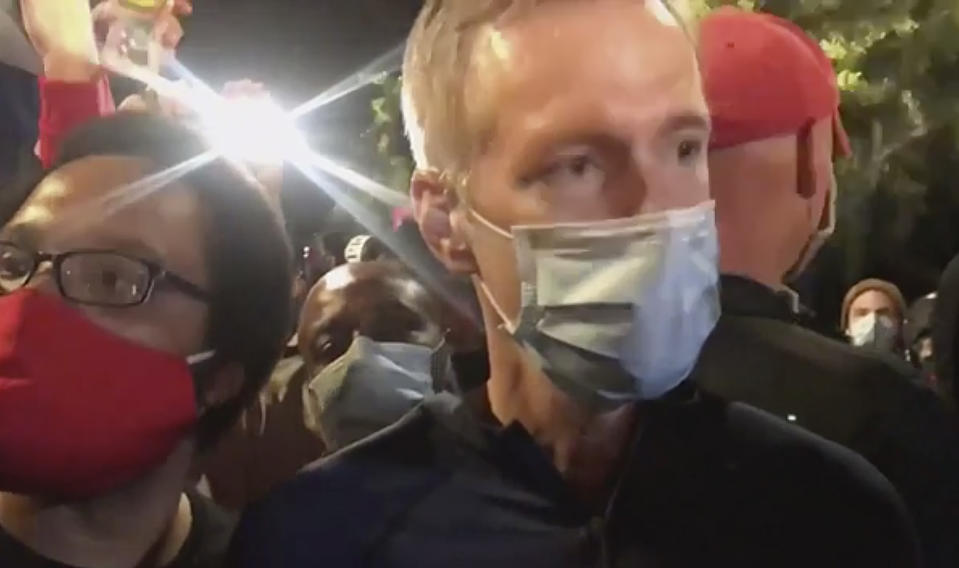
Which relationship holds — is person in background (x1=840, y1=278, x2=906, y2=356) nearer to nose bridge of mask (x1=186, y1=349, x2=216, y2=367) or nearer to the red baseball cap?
the red baseball cap

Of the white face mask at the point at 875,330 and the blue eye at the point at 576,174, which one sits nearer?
the blue eye at the point at 576,174

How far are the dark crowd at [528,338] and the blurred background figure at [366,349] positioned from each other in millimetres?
183

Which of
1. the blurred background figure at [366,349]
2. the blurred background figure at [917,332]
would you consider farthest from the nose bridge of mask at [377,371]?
the blurred background figure at [917,332]

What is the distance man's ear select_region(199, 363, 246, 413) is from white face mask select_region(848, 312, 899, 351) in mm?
2739

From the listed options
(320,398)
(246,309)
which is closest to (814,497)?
(246,309)

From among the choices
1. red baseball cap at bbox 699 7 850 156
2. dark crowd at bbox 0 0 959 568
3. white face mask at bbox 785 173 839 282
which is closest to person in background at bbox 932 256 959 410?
dark crowd at bbox 0 0 959 568

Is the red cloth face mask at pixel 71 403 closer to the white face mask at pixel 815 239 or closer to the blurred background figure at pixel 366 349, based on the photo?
the blurred background figure at pixel 366 349

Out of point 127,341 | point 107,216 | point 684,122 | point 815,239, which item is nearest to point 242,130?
point 107,216

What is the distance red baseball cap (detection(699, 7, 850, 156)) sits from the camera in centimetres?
192

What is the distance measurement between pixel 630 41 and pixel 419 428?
1.54 ft

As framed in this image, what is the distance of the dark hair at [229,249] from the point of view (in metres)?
1.76

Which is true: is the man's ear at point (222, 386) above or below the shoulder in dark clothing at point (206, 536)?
above

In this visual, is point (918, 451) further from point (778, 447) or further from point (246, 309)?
point (246, 309)

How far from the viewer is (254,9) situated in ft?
22.5
